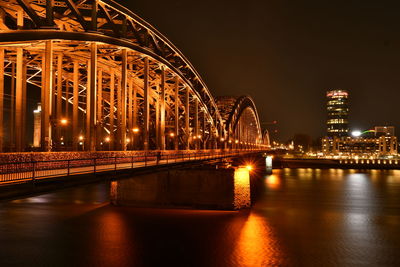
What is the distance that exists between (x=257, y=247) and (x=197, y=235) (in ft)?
14.4

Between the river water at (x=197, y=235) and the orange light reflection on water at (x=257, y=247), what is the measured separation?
0.18ft

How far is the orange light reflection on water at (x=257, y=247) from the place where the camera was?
69.8ft

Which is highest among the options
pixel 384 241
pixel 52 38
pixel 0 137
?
pixel 52 38

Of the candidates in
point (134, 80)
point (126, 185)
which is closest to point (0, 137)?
point (126, 185)

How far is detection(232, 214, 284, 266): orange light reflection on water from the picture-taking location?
69.8ft

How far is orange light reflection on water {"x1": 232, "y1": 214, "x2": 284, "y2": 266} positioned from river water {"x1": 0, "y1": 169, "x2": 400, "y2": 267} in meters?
0.06

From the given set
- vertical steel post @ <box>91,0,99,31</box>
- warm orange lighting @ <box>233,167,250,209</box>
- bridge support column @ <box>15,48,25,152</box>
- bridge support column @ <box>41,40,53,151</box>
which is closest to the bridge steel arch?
warm orange lighting @ <box>233,167,250,209</box>

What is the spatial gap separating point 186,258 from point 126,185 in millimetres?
14893

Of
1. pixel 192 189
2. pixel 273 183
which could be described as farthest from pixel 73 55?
pixel 273 183

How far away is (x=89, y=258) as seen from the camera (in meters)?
21.7

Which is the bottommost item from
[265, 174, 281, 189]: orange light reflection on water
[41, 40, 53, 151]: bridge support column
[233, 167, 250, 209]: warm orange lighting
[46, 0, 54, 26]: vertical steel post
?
[265, 174, 281, 189]: orange light reflection on water

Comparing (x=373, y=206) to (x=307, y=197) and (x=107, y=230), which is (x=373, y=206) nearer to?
(x=307, y=197)

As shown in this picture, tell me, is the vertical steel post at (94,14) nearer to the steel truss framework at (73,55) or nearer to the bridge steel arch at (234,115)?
the steel truss framework at (73,55)

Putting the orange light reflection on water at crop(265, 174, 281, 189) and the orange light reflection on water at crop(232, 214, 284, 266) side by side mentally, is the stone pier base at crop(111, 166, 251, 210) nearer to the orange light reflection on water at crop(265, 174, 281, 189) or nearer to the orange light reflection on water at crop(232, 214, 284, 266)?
the orange light reflection on water at crop(232, 214, 284, 266)
